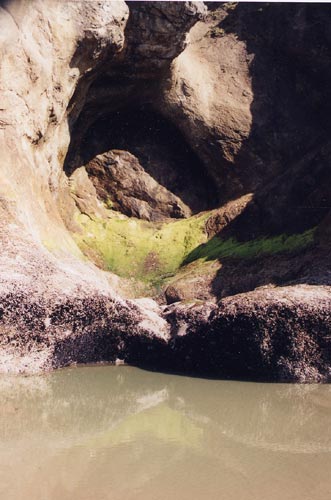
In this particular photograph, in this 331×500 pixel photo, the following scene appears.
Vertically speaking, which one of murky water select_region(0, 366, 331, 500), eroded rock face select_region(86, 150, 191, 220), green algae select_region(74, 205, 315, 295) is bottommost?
murky water select_region(0, 366, 331, 500)

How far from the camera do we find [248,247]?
636 inches

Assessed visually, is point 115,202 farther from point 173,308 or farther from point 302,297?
point 302,297

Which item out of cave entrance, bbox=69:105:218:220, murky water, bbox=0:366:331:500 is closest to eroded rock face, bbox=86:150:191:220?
cave entrance, bbox=69:105:218:220

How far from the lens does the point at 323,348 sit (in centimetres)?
874

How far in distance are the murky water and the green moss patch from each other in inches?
283

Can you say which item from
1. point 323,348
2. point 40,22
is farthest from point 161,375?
point 40,22

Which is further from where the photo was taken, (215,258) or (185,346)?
(215,258)

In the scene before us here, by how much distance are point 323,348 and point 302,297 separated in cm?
96

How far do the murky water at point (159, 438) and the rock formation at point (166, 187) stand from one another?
847mm

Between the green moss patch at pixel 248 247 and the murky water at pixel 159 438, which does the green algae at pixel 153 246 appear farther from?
the murky water at pixel 159 438

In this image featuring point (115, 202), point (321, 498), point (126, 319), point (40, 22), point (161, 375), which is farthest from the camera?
point (115, 202)

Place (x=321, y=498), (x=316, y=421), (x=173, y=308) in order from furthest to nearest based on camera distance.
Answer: (x=173, y=308) → (x=316, y=421) → (x=321, y=498)

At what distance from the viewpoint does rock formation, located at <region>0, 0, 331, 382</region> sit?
888 cm

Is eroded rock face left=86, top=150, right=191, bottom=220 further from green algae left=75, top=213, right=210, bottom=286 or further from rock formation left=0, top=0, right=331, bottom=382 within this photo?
green algae left=75, top=213, right=210, bottom=286
